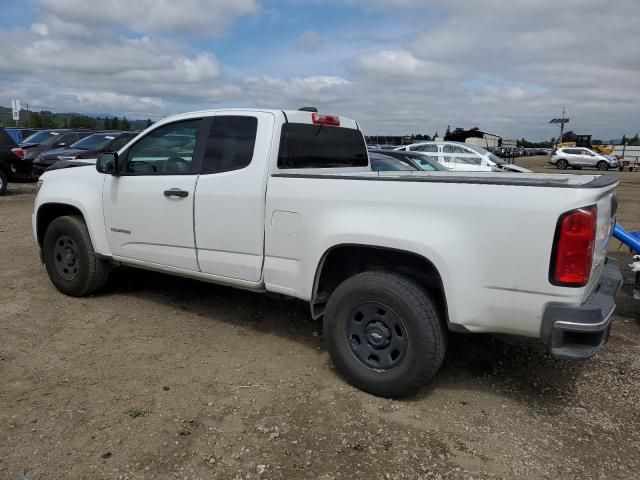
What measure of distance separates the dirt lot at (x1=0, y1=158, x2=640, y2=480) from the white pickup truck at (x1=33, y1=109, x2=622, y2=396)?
1.34 ft

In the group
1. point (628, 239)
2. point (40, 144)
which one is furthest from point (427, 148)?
point (628, 239)

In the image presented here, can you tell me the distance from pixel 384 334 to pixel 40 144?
17278 millimetres

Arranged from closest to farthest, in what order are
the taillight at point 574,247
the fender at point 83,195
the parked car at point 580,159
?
the taillight at point 574,247 < the fender at point 83,195 < the parked car at point 580,159

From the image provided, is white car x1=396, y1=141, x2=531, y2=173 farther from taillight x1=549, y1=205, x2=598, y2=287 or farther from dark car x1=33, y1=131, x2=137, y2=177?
taillight x1=549, y1=205, x2=598, y2=287

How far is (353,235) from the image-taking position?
340cm

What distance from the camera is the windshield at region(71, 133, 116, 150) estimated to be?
50.4 feet

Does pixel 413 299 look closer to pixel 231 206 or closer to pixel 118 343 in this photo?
pixel 231 206

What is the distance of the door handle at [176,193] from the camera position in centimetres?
429

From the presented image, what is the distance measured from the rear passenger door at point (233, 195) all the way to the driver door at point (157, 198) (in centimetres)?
13

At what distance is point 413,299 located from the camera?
10.7 ft

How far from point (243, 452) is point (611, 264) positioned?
2.95 meters

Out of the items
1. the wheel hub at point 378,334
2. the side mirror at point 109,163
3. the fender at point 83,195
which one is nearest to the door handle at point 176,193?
the side mirror at point 109,163

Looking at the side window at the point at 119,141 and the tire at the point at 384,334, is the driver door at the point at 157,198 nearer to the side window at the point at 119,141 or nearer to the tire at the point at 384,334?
the tire at the point at 384,334

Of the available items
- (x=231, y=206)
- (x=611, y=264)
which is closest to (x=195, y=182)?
(x=231, y=206)
